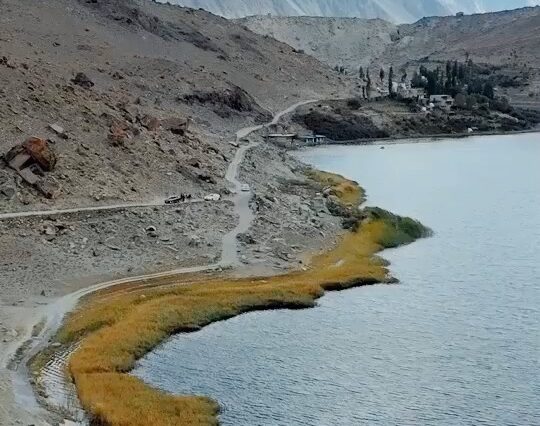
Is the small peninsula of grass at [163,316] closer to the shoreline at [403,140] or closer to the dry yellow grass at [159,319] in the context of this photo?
the dry yellow grass at [159,319]

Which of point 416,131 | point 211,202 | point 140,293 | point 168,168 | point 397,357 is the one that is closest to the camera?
point 397,357

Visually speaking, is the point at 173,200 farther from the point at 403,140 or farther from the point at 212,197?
the point at 403,140

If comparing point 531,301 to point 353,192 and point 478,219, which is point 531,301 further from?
point 353,192

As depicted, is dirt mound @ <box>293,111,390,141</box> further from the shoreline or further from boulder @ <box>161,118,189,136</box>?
boulder @ <box>161,118,189,136</box>

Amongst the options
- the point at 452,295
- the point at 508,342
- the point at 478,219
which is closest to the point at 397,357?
the point at 508,342

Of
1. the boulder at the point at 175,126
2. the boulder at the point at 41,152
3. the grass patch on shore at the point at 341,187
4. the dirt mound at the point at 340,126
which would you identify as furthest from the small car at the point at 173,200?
the dirt mound at the point at 340,126

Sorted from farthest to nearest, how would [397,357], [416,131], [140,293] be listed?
[416,131]
[140,293]
[397,357]

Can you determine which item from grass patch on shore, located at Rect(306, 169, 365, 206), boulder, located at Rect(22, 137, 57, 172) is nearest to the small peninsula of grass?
boulder, located at Rect(22, 137, 57, 172)
